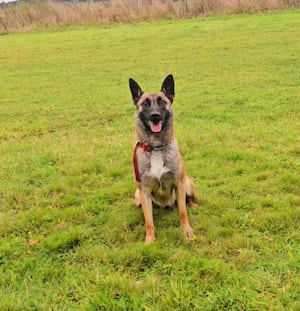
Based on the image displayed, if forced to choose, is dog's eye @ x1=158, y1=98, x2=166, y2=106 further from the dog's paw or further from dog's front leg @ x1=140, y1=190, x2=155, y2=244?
→ the dog's paw

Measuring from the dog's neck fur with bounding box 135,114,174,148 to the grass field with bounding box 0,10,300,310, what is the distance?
76 cm

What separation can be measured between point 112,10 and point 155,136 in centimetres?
2354

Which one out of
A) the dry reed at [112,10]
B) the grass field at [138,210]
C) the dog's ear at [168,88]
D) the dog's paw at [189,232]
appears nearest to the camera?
the grass field at [138,210]

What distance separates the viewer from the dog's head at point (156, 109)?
3.76 meters

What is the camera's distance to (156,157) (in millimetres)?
3818

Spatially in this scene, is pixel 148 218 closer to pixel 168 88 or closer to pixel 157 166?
pixel 157 166

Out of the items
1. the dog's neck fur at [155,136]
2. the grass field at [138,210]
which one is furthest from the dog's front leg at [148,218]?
the dog's neck fur at [155,136]

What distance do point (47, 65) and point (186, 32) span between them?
25.2ft

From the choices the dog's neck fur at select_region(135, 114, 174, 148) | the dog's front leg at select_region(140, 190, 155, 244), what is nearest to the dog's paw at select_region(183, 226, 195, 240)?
the dog's front leg at select_region(140, 190, 155, 244)

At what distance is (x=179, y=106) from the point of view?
834cm

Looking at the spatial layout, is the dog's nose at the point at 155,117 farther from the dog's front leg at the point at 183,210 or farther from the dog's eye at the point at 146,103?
the dog's front leg at the point at 183,210

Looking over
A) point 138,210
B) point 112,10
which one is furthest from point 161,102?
point 112,10

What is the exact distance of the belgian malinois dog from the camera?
3.77 m

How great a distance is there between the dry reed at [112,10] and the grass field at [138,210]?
40.3 ft
